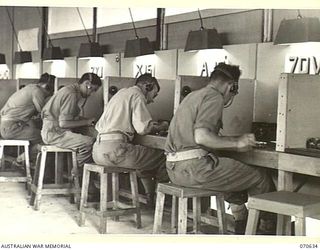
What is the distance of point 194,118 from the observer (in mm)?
1923

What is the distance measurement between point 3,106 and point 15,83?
280mm

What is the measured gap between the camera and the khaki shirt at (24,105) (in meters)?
2.78

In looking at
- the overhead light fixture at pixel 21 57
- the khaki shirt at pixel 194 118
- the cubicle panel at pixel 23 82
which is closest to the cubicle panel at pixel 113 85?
the overhead light fixture at pixel 21 57

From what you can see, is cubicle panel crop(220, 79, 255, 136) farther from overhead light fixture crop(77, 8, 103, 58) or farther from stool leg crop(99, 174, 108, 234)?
overhead light fixture crop(77, 8, 103, 58)

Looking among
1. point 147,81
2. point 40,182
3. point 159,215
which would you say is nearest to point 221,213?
point 159,215

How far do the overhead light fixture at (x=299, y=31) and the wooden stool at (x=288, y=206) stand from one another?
33.6 inches

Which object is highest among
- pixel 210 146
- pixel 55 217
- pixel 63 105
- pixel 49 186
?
pixel 63 105

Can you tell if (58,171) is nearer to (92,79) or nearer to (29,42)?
(92,79)

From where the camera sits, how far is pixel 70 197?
9.30 ft

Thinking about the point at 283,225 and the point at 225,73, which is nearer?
the point at 283,225

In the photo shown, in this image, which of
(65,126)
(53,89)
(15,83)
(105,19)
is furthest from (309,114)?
(105,19)

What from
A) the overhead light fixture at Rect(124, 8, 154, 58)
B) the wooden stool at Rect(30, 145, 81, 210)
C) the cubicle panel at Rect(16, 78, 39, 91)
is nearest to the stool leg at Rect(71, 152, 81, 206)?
the wooden stool at Rect(30, 145, 81, 210)

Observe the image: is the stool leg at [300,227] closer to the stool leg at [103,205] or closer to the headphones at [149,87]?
the stool leg at [103,205]

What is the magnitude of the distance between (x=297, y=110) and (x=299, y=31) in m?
0.56
